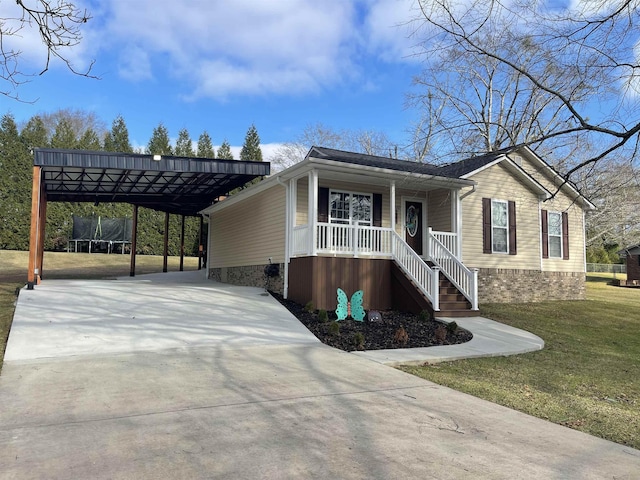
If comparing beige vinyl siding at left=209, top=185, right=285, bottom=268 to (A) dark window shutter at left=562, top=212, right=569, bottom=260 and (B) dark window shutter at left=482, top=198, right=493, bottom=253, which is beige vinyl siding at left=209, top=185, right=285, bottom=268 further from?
(A) dark window shutter at left=562, top=212, right=569, bottom=260

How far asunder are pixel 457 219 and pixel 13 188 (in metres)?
23.3

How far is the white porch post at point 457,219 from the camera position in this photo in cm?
1272

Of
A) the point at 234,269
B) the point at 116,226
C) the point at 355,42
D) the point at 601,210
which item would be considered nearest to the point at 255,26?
the point at 355,42

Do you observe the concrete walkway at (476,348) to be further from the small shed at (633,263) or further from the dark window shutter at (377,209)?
the small shed at (633,263)

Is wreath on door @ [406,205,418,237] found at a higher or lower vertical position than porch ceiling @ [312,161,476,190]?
lower

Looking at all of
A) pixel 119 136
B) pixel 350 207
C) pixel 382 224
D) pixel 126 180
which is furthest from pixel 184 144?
pixel 382 224

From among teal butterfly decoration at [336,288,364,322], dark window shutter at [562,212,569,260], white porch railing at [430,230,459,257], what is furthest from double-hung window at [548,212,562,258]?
teal butterfly decoration at [336,288,364,322]

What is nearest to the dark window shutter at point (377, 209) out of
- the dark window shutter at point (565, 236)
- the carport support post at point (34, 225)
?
the dark window shutter at point (565, 236)

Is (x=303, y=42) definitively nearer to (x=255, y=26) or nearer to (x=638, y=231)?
(x=255, y=26)

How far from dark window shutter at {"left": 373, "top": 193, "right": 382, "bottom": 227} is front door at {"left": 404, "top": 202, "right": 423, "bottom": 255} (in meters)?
1.05

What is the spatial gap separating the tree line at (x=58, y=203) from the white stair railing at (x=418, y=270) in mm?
19800

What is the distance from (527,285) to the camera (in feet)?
47.9

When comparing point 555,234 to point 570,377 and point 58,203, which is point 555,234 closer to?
point 570,377

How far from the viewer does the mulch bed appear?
7.91 metres
